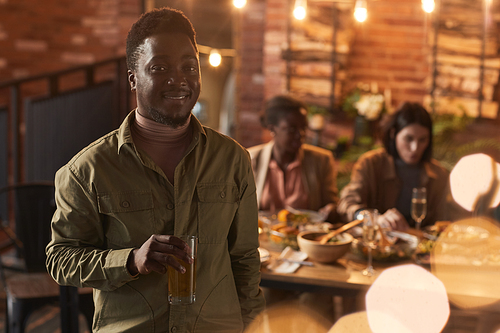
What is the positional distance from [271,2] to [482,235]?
134 inches

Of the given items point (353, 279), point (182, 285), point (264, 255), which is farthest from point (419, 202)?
point (182, 285)

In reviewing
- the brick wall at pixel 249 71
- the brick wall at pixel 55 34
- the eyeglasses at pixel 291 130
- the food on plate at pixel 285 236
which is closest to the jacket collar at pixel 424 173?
the eyeglasses at pixel 291 130

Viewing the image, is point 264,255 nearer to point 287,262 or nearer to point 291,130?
point 287,262

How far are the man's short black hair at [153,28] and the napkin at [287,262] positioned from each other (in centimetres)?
101

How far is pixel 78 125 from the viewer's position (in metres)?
4.49

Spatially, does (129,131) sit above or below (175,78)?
below

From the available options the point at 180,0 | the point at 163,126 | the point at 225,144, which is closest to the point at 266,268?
the point at 225,144

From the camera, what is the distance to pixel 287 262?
202cm

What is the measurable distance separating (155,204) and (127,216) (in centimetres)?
8

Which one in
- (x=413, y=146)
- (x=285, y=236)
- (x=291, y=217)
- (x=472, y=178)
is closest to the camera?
(x=285, y=236)

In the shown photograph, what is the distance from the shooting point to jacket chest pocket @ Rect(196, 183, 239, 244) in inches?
52.7

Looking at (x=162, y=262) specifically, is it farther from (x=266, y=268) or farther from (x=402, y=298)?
(x=402, y=298)

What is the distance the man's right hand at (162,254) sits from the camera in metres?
1.13

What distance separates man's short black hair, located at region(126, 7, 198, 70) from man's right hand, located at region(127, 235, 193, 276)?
0.48 meters
